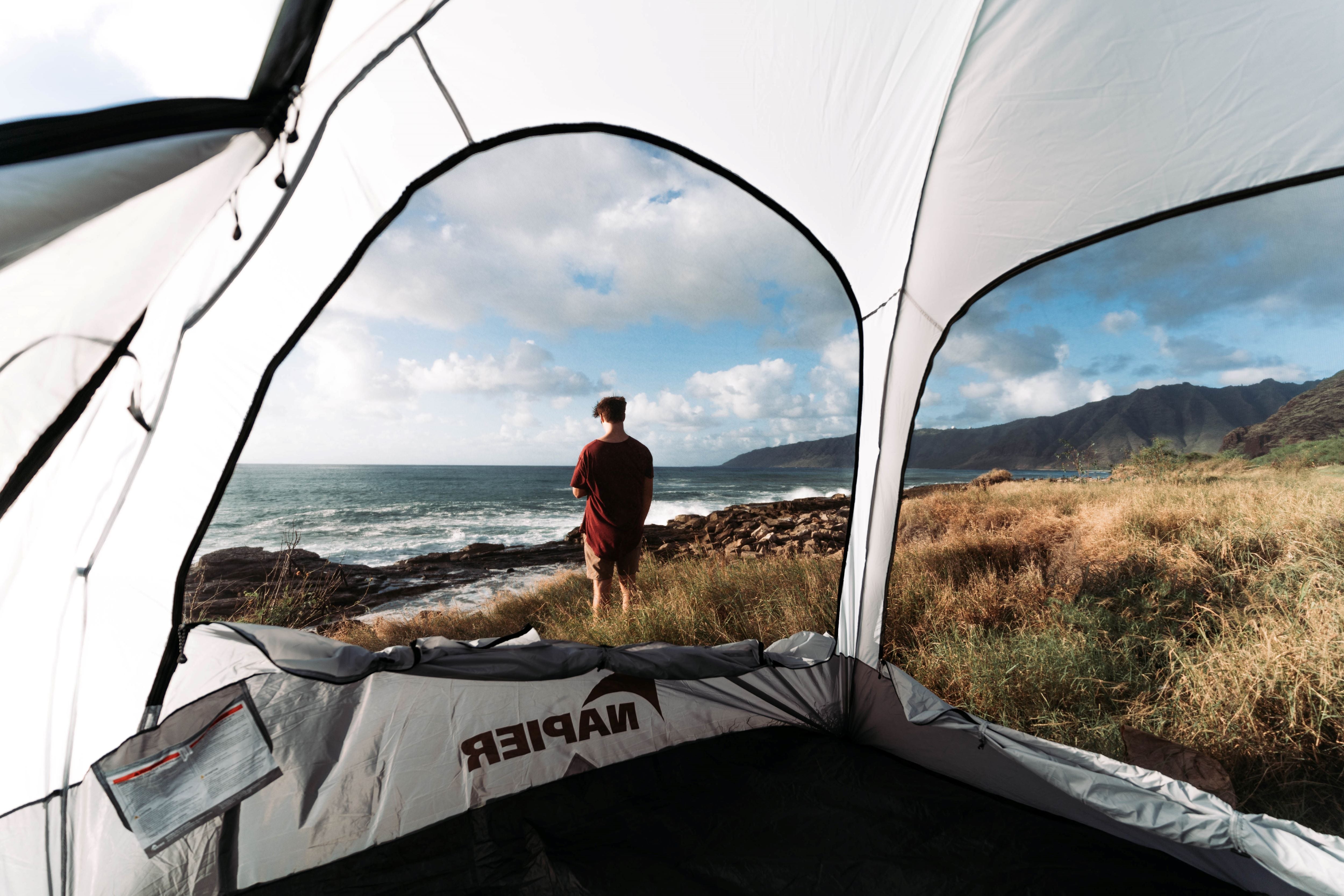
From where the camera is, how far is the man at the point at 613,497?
304cm

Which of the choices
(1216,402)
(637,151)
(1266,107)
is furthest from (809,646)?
(637,151)

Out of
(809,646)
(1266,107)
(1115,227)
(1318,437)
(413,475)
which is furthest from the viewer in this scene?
(413,475)

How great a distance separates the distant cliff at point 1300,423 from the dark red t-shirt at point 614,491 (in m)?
7.87

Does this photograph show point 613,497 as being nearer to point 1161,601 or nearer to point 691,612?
point 691,612

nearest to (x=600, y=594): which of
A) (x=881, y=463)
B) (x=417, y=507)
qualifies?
(x=881, y=463)

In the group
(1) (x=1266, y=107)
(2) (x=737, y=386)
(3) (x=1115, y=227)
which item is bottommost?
(3) (x=1115, y=227)

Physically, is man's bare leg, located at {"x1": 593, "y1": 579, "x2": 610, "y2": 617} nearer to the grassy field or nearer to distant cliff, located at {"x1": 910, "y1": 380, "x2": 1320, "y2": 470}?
the grassy field

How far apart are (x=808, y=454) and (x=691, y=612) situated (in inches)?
1629

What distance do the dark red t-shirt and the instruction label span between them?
5.98 ft

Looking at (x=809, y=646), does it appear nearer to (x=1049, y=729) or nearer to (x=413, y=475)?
(x=1049, y=729)

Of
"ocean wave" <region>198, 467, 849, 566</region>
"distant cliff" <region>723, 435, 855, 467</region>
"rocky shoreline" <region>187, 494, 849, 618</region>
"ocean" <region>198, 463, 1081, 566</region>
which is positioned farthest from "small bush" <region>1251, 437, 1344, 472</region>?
"distant cliff" <region>723, 435, 855, 467</region>

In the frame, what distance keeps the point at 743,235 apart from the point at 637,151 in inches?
406

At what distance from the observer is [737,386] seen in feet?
117

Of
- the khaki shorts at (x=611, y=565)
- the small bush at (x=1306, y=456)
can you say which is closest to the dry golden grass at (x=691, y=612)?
the khaki shorts at (x=611, y=565)
